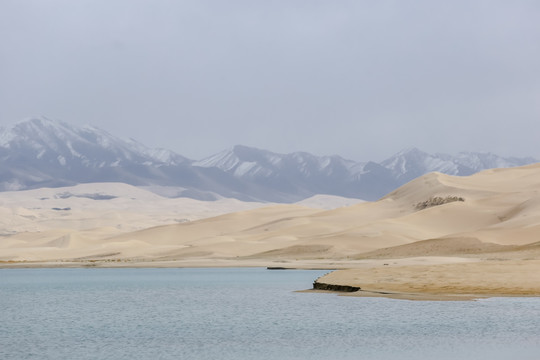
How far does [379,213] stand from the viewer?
7781 inches

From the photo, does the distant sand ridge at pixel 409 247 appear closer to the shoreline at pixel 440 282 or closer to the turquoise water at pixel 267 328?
the shoreline at pixel 440 282

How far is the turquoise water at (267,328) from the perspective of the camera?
29.2 meters

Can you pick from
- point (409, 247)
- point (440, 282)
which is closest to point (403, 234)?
point (409, 247)

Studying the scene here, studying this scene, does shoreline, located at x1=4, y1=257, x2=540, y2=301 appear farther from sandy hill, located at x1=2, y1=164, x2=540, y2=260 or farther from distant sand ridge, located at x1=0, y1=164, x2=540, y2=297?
sandy hill, located at x1=2, y1=164, x2=540, y2=260

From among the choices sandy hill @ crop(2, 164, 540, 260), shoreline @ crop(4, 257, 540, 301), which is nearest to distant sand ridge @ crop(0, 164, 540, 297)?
shoreline @ crop(4, 257, 540, 301)

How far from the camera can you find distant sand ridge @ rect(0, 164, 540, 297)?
52594 mm

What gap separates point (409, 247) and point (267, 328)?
83.0 meters

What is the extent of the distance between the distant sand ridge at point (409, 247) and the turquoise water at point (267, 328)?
6.47 m

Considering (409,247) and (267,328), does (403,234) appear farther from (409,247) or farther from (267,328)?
(267,328)

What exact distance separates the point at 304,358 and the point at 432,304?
1504 centimetres

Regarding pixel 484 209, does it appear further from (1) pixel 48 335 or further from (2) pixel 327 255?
(1) pixel 48 335

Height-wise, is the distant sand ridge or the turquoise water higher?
the distant sand ridge

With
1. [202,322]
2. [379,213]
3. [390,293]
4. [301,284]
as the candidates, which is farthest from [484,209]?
[202,322]

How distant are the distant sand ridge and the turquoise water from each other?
6.47 meters
